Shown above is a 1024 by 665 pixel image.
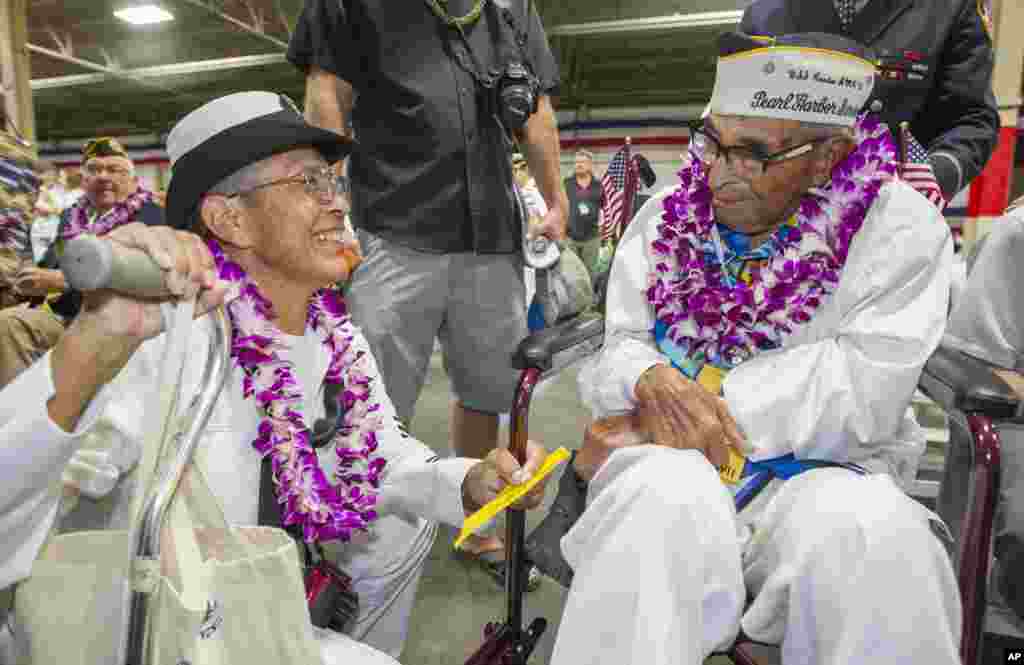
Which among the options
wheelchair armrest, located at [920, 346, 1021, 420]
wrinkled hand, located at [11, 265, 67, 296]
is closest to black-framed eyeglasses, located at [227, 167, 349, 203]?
wheelchair armrest, located at [920, 346, 1021, 420]

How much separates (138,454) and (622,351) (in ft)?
3.08

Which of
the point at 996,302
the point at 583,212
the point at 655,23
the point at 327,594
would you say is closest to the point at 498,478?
the point at 327,594

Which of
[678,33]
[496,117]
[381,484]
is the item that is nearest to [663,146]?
[678,33]

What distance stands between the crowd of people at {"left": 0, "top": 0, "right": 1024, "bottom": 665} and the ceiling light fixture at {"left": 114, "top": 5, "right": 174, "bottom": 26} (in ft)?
31.0

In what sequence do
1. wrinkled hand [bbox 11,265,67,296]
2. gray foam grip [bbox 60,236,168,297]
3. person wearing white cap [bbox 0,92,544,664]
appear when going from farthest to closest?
wrinkled hand [bbox 11,265,67,296]
person wearing white cap [bbox 0,92,544,664]
gray foam grip [bbox 60,236,168,297]

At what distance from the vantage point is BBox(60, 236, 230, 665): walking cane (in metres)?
0.59

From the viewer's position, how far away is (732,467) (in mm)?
1306

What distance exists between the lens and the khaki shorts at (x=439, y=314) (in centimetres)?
204

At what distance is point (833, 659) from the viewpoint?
1020mm

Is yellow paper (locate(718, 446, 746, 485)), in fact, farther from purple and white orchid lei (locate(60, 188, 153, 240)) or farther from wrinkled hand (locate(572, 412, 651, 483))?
purple and white orchid lei (locate(60, 188, 153, 240))

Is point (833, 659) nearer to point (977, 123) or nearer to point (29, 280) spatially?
point (977, 123)

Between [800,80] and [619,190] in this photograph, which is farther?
[619,190]

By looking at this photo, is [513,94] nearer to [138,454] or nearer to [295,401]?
[295,401]

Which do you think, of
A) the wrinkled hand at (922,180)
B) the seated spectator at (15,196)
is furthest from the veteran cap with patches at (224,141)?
the wrinkled hand at (922,180)
